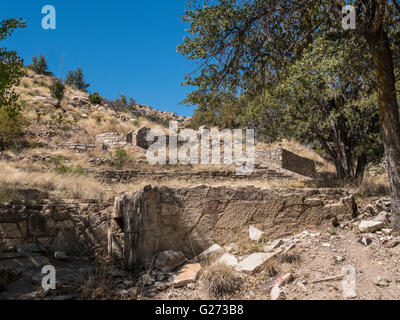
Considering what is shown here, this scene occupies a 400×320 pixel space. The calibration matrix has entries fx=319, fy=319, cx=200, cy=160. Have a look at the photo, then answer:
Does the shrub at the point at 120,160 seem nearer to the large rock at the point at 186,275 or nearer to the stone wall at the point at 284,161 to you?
the stone wall at the point at 284,161

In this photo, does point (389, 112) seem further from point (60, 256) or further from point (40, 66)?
point (40, 66)

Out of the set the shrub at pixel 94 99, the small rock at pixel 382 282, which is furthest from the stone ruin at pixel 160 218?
the shrub at pixel 94 99

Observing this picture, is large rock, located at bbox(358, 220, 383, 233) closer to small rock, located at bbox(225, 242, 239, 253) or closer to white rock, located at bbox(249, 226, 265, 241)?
white rock, located at bbox(249, 226, 265, 241)

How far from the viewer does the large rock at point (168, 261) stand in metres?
5.26

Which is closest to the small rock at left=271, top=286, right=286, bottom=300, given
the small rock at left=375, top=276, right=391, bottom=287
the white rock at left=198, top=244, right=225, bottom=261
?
the small rock at left=375, top=276, right=391, bottom=287

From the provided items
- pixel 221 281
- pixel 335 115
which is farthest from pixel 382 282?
pixel 335 115

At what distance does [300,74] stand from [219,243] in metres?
3.94

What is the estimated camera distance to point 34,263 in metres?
4.95

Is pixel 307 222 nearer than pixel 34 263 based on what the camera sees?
No

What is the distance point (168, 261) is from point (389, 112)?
4.58 metres

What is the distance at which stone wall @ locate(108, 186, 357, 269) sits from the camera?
5.48 m
